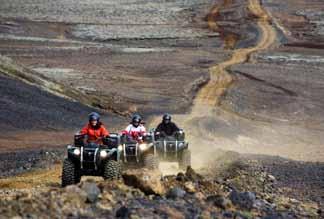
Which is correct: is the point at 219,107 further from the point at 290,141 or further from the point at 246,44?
the point at 246,44

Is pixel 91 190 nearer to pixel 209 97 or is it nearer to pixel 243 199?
pixel 243 199

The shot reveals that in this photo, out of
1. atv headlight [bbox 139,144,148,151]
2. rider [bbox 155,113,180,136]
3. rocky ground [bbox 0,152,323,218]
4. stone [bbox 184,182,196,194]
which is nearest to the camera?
rocky ground [bbox 0,152,323,218]

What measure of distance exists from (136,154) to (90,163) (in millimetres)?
2284

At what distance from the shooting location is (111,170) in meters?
15.8

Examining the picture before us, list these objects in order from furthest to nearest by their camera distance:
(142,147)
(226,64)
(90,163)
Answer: (226,64)
(142,147)
(90,163)

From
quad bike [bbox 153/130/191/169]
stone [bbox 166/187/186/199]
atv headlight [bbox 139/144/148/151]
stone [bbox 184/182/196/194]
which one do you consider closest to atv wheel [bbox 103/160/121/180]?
atv headlight [bbox 139/144/148/151]

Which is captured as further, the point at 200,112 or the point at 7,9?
the point at 7,9

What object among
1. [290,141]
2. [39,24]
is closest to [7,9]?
[39,24]

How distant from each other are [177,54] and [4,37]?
17382mm

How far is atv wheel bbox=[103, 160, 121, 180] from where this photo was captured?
621 inches

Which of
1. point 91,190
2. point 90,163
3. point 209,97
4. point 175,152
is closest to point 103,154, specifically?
point 90,163

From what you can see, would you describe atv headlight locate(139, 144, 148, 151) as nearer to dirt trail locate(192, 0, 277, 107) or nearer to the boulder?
the boulder

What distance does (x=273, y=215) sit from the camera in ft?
42.4

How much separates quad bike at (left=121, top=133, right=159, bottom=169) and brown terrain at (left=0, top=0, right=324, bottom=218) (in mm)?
1370
